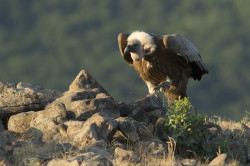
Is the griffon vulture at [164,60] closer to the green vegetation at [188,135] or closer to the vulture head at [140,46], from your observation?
the vulture head at [140,46]

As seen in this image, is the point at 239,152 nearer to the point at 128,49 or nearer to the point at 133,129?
the point at 133,129

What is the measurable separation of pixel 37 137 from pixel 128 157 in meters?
1.91

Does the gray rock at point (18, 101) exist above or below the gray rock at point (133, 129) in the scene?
above

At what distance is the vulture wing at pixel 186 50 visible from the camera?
41.0 feet

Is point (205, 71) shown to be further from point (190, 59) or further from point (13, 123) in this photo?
point (13, 123)

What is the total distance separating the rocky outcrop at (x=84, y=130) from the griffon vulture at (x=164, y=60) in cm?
195

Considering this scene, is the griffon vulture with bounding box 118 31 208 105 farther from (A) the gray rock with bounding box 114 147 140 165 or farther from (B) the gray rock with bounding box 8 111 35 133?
(A) the gray rock with bounding box 114 147 140 165

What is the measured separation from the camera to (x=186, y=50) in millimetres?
12648

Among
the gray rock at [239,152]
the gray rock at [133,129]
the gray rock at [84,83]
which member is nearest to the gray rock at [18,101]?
the gray rock at [84,83]

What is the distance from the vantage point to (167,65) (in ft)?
41.7

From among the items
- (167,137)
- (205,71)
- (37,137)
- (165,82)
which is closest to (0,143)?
(37,137)

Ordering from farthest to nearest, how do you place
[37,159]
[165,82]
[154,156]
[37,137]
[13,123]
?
[165,82] → [13,123] → [37,137] → [154,156] → [37,159]

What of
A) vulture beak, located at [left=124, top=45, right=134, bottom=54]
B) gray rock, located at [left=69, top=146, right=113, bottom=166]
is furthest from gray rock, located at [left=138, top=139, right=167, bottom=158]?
vulture beak, located at [left=124, top=45, right=134, bottom=54]

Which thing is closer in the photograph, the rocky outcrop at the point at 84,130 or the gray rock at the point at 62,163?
the gray rock at the point at 62,163
